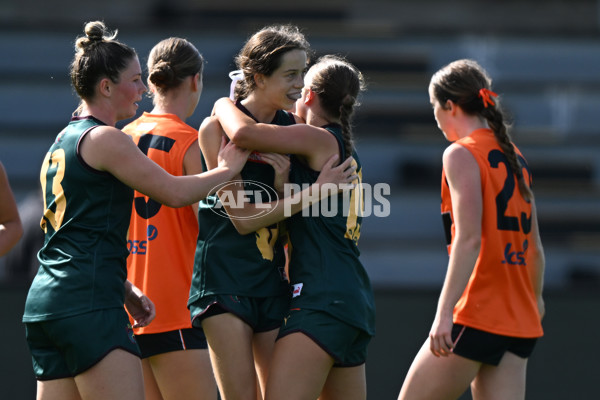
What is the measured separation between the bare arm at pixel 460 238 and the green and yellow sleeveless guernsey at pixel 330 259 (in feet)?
0.92

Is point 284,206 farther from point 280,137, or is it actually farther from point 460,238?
point 460,238

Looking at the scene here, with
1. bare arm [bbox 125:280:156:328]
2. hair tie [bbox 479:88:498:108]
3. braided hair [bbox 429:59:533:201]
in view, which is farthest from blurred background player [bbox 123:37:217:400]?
hair tie [bbox 479:88:498:108]

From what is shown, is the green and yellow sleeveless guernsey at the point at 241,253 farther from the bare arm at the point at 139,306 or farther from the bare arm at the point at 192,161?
the bare arm at the point at 192,161

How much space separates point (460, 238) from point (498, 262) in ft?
0.68

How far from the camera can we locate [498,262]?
3109 millimetres

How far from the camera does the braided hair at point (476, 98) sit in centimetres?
315

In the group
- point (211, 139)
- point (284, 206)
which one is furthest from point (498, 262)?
point (211, 139)

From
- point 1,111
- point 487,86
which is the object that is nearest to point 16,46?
point 1,111

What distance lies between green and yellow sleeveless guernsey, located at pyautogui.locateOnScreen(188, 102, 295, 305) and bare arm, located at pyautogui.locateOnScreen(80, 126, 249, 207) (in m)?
0.12

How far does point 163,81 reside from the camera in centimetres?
339

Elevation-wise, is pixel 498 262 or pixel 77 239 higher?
pixel 77 239

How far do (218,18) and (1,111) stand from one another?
9.62ft

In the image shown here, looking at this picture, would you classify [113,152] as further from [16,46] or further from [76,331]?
[16,46]

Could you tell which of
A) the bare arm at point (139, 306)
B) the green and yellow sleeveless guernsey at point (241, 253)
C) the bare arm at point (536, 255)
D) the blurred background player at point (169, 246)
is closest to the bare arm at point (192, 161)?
the blurred background player at point (169, 246)
